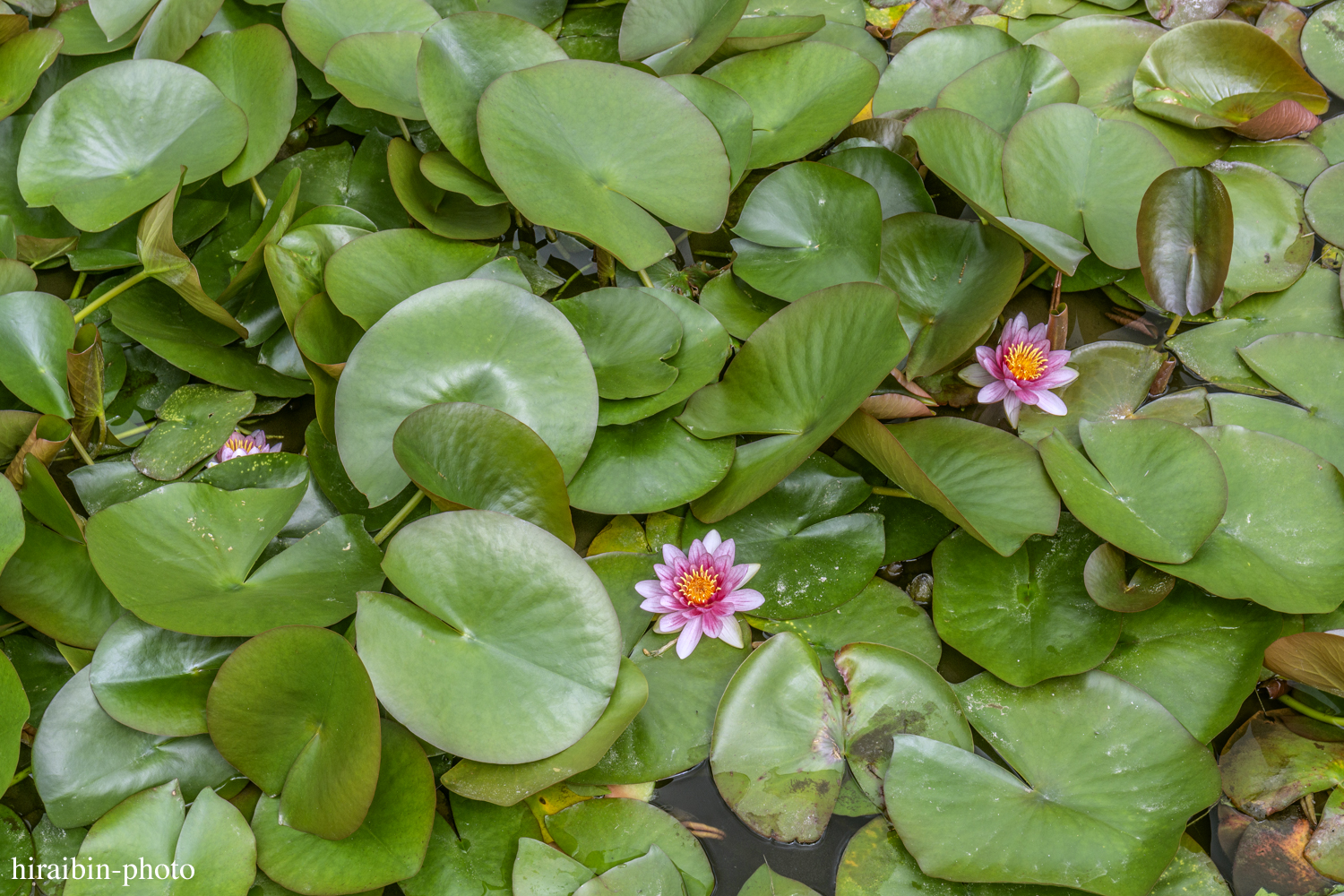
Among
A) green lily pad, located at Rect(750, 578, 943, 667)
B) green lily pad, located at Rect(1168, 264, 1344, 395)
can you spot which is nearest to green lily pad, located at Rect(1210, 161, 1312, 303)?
green lily pad, located at Rect(1168, 264, 1344, 395)

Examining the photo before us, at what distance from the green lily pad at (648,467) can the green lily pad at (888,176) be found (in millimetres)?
819

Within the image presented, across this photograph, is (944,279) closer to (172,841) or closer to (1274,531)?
(1274,531)

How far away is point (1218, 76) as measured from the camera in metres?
2.31

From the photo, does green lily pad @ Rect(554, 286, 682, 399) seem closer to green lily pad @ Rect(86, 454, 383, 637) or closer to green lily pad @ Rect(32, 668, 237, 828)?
green lily pad @ Rect(86, 454, 383, 637)

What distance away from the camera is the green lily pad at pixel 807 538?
1.71 meters

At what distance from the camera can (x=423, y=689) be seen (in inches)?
56.3

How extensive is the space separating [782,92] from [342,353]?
134cm

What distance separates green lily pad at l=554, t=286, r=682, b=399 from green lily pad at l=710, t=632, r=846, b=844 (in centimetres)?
62

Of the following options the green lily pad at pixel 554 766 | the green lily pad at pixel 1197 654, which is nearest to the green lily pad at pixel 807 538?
the green lily pad at pixel 554 766

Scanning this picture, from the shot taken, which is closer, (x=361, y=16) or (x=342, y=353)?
(x=342, y=353)

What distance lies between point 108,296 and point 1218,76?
306 cm

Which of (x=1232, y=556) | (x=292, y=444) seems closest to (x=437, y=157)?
(x=292, y=444)

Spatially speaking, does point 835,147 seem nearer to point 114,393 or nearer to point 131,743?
point 114,393

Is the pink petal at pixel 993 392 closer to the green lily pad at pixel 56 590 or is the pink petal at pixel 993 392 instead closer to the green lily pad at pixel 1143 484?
the green lily pad at pixel 1143 484
